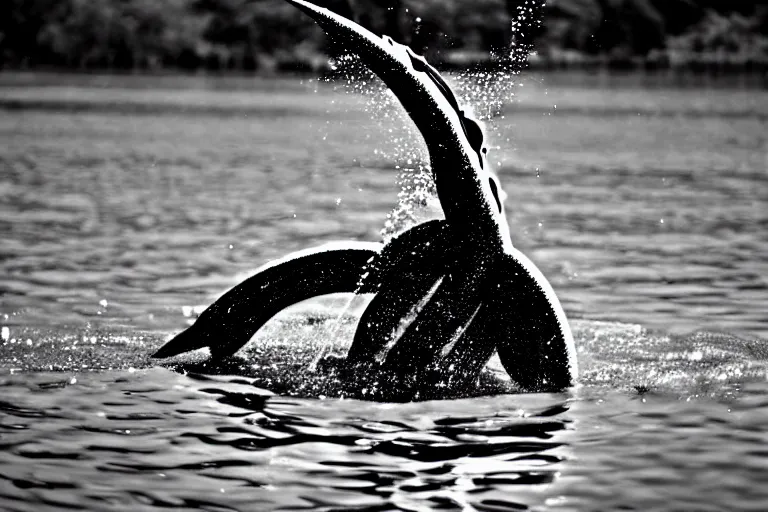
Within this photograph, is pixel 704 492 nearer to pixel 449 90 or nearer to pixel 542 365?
pixel 542 365

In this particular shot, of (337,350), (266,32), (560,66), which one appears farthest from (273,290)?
(560,66)

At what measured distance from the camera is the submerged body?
12250 millimetres

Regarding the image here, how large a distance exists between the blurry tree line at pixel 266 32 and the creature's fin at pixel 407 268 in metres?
170

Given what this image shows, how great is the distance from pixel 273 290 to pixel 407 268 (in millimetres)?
1514

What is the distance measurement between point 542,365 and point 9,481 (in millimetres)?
5036

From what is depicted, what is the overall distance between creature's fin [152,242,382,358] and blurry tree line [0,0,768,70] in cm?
16934

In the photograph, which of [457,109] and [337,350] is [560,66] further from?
[457,109]

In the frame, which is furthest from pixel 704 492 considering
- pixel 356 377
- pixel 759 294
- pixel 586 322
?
pixel 759 294

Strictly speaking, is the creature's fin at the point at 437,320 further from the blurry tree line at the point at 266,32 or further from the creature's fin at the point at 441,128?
the blurry tree line at the point at 266,32

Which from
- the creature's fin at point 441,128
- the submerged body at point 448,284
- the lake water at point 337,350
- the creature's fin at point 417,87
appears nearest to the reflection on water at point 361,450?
the lake water at point 337,350

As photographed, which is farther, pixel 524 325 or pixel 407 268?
pixel 407 268

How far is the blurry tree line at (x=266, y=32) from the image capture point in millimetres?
185250

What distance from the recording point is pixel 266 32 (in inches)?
7402

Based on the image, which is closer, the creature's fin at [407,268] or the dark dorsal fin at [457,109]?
the dark dorsal fin at [457,109]
